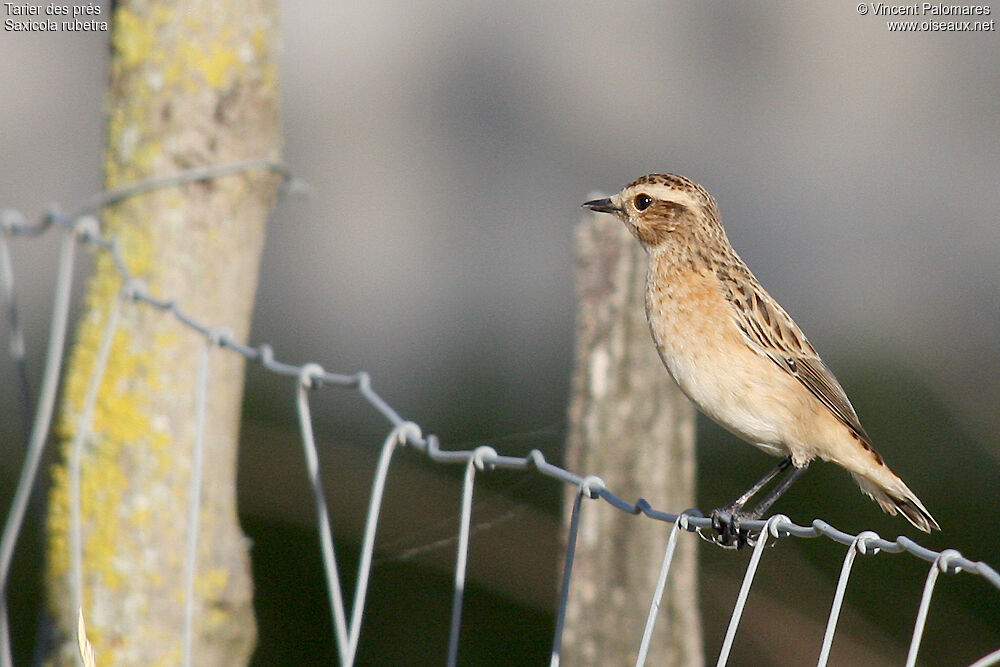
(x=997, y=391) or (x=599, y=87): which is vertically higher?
(x=599, y=87)

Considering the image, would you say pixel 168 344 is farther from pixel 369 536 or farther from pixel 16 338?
pixel 369 536

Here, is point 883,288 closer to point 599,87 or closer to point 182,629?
point 599,87

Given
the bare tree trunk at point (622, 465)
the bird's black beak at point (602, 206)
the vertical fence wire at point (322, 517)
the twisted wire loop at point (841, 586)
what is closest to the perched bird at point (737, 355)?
the bird's black beak at point (602, 206)

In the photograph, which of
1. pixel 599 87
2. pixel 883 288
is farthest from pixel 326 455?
pixel 599 87

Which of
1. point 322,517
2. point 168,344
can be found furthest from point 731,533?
point 168,344

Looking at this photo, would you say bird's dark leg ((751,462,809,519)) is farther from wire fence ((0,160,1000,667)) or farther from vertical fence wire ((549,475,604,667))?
vertical fence wire ((549,475,604,667))

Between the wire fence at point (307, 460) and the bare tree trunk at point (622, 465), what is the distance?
109 millimetres

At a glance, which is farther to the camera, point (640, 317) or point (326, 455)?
point (326, 455)

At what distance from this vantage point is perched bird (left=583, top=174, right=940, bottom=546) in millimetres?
3531

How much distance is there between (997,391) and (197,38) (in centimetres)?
341

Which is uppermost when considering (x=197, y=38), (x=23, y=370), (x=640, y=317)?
(x=197, y=38)

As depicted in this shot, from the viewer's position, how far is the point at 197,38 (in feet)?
12.0

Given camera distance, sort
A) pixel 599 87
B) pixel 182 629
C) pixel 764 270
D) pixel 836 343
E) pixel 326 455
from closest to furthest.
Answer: pixel 182 629 → pixel 326 455 → pixel 836 343 → pixel 764 270 → pixel 599 87

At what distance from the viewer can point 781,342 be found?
3734 millimetres
